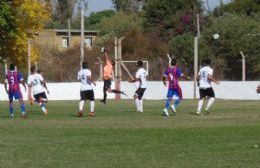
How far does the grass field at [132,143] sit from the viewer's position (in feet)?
42.3

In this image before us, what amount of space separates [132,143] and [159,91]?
32572 millimetres

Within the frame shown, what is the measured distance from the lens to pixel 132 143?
53.2ft

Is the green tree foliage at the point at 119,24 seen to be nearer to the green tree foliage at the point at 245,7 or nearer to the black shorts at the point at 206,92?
the green tree foliage at the point at 245,7

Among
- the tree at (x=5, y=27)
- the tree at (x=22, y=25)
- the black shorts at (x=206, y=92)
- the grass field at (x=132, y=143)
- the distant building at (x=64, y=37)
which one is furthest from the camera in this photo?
the distant building at (x=64, y=37)

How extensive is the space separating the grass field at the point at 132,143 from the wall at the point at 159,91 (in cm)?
2186

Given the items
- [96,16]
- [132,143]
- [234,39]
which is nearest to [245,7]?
[234,39]

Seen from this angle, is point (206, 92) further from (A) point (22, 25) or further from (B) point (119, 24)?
A: (B) point (119, 24)

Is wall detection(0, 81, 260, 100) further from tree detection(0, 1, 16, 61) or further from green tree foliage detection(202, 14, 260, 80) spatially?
green tree foliage detection(202, 14, 260, 80)

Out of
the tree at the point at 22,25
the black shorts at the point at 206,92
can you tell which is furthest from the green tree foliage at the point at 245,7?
the black shorts at the point at 206,92

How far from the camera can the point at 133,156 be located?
1377 cm

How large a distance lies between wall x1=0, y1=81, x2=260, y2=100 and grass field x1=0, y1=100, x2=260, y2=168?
21856 mm

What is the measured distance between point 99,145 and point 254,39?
2112 inches

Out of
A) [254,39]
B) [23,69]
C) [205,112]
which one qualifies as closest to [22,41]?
[23,69]

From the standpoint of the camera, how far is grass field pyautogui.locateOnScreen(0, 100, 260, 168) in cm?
1291
